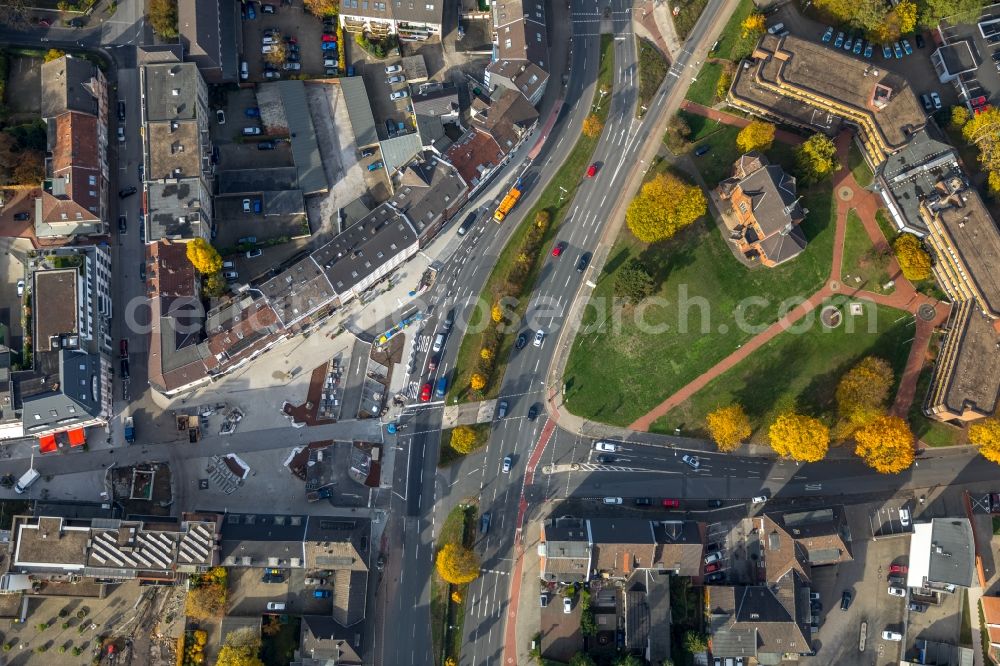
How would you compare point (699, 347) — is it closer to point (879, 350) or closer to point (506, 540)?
point (879, 350)

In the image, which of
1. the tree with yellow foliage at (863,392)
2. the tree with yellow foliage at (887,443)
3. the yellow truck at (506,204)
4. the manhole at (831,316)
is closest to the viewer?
the tree with yellow foliage at (887,443)

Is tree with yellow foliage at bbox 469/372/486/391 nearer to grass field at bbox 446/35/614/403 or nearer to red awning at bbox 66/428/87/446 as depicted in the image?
grass field at bbox 446/35/614/403

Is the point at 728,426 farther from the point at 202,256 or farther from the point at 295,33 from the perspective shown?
the point at 295,33

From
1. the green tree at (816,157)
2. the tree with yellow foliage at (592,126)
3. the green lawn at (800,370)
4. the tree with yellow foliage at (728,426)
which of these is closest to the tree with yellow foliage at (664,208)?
the tree with yellow foliage at (592,126)

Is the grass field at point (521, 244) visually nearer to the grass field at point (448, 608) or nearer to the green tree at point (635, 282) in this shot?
the green tree at point (635, 282)

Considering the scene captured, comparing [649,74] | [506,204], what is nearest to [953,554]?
[506,204]

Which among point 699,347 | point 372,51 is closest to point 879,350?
point 699,347
